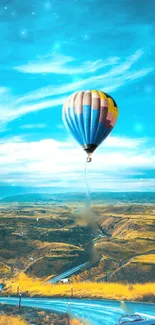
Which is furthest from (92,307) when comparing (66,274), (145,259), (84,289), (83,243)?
(83,243)

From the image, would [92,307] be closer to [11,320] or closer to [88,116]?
[11,320]

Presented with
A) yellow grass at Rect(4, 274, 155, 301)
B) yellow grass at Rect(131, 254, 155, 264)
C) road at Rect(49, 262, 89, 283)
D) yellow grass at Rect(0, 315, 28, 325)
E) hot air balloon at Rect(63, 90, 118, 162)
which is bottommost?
yellow grass at Rect(0, 315, 28, 325)

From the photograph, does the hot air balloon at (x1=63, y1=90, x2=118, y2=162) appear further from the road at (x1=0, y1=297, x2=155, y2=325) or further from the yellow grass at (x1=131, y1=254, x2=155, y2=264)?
the yellow grass at (x1=131, y1=254, x2=155, y2=264)

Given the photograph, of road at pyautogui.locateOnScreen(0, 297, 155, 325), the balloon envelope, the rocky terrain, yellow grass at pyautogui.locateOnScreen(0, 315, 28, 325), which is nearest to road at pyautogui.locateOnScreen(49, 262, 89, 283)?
the rocky terrain

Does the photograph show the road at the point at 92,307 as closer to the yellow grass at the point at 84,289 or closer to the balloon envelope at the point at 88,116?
the yellow grass at the point at 84,289

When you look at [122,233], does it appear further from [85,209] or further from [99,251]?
[85,209]

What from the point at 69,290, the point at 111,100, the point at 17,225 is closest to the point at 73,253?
the point at 69,290
